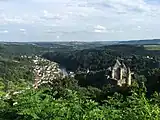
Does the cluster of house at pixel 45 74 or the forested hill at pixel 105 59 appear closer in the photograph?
the cluster of house at pixel 45 74

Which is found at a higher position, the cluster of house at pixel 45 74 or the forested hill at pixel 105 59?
the forested hill at pixel 105 59

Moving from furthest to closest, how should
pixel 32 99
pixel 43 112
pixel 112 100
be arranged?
pixel 32 99
pixel 43 112
pixel 112 100

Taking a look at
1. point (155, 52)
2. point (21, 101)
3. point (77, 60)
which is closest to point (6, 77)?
point (77, 60)

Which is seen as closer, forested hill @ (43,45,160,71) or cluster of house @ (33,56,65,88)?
cluster of house @ (33,56,65,88)

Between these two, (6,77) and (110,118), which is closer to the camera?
(110,118)

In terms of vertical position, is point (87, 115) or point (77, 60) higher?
A: point (87, 115)

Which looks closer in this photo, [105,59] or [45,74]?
[45,74]

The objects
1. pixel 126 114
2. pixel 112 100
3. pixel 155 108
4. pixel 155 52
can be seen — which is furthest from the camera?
pixel 155 52

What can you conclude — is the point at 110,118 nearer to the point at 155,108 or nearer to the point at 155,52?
the point at 155,108

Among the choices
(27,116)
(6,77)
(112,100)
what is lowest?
(6,77)

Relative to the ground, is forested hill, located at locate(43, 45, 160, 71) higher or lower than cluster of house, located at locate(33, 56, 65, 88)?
higher

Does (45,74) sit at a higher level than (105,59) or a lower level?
lower
